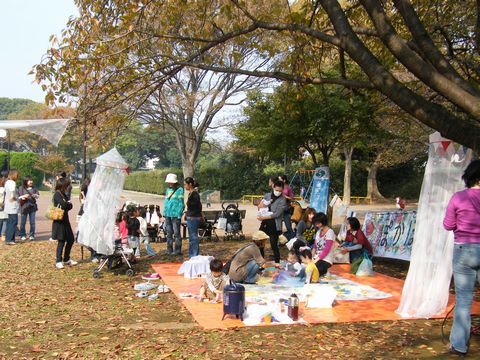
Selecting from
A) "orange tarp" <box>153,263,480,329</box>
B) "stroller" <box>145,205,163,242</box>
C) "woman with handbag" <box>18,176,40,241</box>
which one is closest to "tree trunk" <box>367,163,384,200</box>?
"stroller" <box>145,205,163,242</box>

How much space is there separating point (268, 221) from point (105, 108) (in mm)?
4364

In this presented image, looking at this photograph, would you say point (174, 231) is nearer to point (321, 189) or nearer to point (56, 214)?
point (56, 214)

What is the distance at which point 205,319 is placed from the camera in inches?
247

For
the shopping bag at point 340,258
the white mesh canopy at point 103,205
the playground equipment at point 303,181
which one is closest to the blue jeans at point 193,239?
the white mesh canopy at point 103,205

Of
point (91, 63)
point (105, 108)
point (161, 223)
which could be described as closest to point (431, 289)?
point (105, 108)

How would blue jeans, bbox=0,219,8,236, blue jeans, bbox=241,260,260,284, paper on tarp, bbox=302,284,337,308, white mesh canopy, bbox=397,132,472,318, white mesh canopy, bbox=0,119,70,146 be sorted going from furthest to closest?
blue jeans, bbox=0,219,8,236 < white mesh canopy, bbox=0,119,70,146 < blue jeans, bbox=241,260,260,284 < paper on tarp, bbox=302,284,337,308 < white mesh canopy, bbox=397,132,472,318

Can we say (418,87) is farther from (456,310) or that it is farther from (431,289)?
(456,310)

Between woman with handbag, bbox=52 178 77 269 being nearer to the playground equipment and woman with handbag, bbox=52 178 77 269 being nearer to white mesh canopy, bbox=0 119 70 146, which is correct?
white mesh canopy, bbox=0 119 70 146

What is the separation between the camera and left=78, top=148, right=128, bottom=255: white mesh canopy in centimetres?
883

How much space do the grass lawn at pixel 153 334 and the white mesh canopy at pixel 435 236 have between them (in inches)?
11.5

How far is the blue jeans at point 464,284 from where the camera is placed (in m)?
4.82

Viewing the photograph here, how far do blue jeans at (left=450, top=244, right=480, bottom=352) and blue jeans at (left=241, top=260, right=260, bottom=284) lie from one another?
11.8 ft

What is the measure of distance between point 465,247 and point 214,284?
11.5 ft

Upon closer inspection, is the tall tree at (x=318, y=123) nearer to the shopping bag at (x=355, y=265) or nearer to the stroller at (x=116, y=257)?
the shopping bag at (x=355, y=265)
